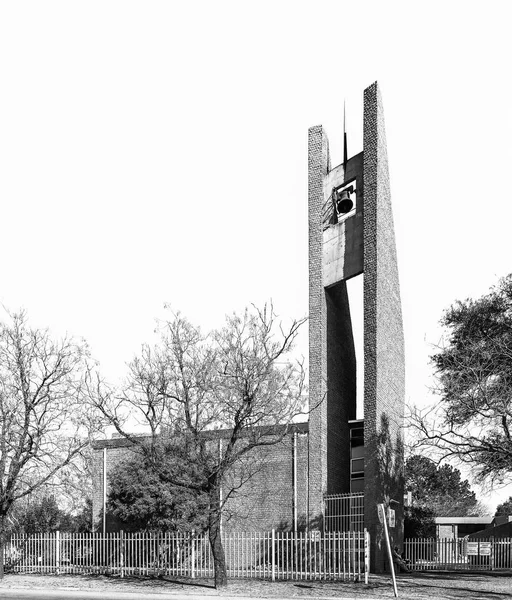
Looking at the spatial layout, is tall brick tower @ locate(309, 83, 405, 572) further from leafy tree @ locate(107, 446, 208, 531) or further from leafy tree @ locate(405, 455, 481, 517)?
leafy tree @ locate(405, 455, 481, 517)

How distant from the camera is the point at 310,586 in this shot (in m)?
27.5

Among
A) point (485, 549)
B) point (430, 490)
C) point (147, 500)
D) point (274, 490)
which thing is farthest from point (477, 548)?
point (430, 490)

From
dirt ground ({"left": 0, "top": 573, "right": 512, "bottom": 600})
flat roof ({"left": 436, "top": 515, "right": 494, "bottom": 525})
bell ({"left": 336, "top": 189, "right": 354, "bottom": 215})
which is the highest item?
bell ({"left": 336, "top": 189, "right": 354, "bottom": 215})

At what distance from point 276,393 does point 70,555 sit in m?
12.8

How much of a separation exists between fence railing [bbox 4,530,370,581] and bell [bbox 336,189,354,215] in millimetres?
13671

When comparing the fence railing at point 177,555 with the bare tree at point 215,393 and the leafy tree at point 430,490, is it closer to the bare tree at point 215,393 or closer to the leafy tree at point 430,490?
the bare tree at point 215,393

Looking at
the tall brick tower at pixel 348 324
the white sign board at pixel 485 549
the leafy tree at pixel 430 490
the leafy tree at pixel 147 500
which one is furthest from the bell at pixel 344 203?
the leafy tree at pixel 430 490

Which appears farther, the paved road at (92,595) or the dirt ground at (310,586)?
the dirt ground at (310,586)

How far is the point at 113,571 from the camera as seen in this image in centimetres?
3269

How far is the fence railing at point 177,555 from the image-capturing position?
30672 millimetres

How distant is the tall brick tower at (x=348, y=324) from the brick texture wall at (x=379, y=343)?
1.6 inches

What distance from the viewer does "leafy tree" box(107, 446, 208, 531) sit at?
34.6 metres

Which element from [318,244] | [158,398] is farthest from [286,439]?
[158,398]

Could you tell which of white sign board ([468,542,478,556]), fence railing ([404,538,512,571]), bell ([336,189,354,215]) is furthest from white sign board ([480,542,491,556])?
bell ([336,189,354,215])
